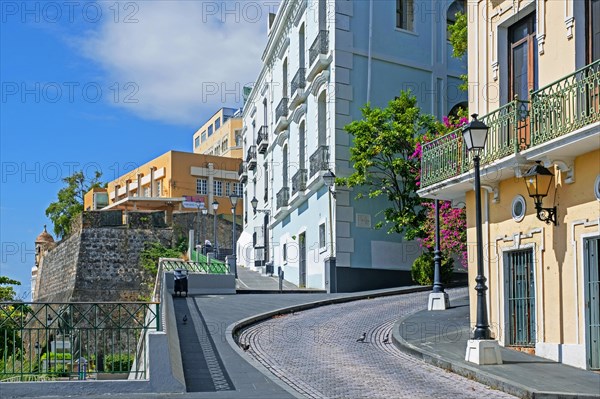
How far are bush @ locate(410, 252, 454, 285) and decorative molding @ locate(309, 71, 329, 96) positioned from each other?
7.13 meters

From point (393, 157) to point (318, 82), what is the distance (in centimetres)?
408

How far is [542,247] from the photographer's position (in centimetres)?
1301

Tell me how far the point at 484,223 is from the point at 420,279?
939 cm

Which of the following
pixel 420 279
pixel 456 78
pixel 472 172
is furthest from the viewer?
pixel 456 78

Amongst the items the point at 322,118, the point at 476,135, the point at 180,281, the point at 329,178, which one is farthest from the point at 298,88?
the point at 476,135

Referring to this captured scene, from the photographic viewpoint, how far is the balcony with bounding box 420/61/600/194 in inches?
448

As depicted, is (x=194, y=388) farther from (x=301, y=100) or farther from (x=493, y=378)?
(x=301, y=100)

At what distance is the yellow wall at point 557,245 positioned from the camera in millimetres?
11951

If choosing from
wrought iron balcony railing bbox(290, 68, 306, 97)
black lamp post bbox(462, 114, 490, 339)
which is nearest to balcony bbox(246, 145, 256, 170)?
wrought iron balcony railing bbox(290, 68, 306, 97)

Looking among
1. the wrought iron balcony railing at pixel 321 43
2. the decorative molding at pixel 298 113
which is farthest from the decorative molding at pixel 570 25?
the decorative molding at pixel 298 113

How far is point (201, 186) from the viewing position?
195ft

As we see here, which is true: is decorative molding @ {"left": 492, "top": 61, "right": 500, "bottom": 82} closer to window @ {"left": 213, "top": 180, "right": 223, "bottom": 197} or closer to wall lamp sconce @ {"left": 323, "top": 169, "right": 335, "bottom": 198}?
wall lamp sconce @ {"left": 323, "top": 169, "right": 335, "bottom": 198}

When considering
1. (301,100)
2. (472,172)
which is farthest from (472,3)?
(301,100)

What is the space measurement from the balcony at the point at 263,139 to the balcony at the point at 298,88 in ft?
25.8
